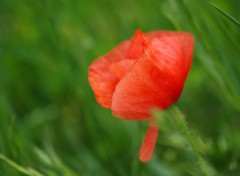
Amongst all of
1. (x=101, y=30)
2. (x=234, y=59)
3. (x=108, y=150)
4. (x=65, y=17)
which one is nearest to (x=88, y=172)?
(x=108, y=150)

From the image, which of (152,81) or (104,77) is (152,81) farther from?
(104,77)

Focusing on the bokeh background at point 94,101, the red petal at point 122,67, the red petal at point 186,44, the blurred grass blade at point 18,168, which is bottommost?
the bokeh background at point 94,101

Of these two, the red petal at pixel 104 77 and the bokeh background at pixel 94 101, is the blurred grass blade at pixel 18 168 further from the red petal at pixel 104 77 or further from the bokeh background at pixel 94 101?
the red petal at pixel 104 77

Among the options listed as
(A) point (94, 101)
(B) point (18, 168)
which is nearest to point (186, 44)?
(B) point (18, 168)

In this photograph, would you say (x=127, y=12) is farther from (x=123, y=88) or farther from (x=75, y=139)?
(x=123, y=88)

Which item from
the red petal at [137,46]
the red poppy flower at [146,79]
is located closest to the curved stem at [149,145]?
the red poppy flower at [146,79]

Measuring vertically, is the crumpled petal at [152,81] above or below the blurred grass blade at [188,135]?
above

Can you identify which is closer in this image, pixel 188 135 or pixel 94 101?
pixel 188 135
